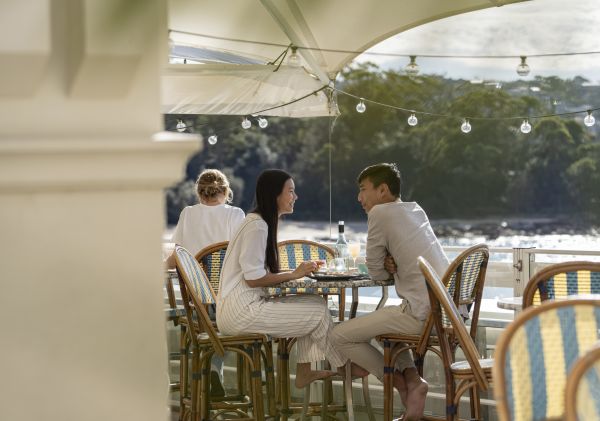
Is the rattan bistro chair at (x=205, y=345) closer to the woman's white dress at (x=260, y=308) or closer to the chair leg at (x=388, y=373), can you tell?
the woman's white dress at (x=260, y=308)

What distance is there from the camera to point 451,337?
3969 millimetres

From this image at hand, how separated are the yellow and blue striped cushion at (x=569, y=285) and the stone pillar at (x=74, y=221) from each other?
239cm

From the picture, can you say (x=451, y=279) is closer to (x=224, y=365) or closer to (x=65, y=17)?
(x=224, y=365)

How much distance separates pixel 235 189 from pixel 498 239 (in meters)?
5.11

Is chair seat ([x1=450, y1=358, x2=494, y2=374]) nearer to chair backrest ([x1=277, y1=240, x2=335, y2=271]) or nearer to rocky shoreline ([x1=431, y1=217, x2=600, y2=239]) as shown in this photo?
chair backrest ([x1=277, y1=240, x2=335, y2=271])

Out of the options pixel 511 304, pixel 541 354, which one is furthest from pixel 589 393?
pixel 511 304

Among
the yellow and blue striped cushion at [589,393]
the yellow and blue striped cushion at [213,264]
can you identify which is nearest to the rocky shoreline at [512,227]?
the yellow and blue striped cushion at [213,264]

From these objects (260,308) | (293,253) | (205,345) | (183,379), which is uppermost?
(293,253)

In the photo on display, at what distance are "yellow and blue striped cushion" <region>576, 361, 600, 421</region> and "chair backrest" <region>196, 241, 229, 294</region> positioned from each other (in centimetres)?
348

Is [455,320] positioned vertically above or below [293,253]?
below

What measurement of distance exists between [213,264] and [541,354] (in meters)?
3.16

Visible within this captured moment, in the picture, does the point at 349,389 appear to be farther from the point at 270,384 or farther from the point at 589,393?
the point at 589,393

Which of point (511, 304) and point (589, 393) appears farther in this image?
point (511, 304)

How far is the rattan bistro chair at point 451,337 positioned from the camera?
12.6ft
